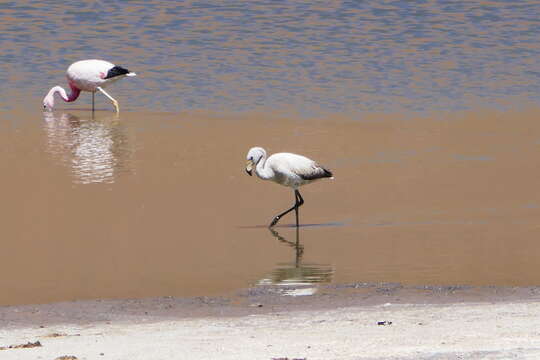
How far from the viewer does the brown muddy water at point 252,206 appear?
8828mm

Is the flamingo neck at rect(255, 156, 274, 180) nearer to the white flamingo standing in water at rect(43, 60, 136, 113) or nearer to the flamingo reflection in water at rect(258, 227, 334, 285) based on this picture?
the flamingo reflection in water at rect(258, 227, 334, 285)

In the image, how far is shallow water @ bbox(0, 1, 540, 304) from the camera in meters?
9.13

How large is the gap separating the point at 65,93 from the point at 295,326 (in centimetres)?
1139

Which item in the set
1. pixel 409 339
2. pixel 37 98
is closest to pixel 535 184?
pixel 409 339

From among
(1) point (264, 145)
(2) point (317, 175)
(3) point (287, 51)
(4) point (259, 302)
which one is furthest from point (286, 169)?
(3) point (287, 51)

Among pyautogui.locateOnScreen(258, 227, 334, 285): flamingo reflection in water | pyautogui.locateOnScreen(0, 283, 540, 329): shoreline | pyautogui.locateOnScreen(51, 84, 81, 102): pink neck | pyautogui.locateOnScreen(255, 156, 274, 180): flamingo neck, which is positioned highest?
pyautogui.locateOnScreen(255, 156, 274, 180): flamingo neck

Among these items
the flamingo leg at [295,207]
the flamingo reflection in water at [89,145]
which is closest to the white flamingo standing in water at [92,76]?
the flamingo reflection in water at [89,145]

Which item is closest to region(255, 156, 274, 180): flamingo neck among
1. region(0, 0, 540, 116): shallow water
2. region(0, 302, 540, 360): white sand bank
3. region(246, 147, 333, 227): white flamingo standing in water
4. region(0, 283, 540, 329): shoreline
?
region(246, 147, 333, 227): white flamingo standing in water

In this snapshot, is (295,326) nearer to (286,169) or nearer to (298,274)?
(298,274)

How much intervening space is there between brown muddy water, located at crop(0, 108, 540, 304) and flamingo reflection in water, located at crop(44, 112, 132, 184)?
3 centimetres

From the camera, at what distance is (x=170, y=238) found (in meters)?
9.82

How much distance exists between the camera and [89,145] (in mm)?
14547

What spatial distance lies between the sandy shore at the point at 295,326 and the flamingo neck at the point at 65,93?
32.0 ft

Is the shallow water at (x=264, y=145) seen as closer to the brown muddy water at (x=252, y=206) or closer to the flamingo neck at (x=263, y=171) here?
the brown muddy water at (x=252, y=206)
